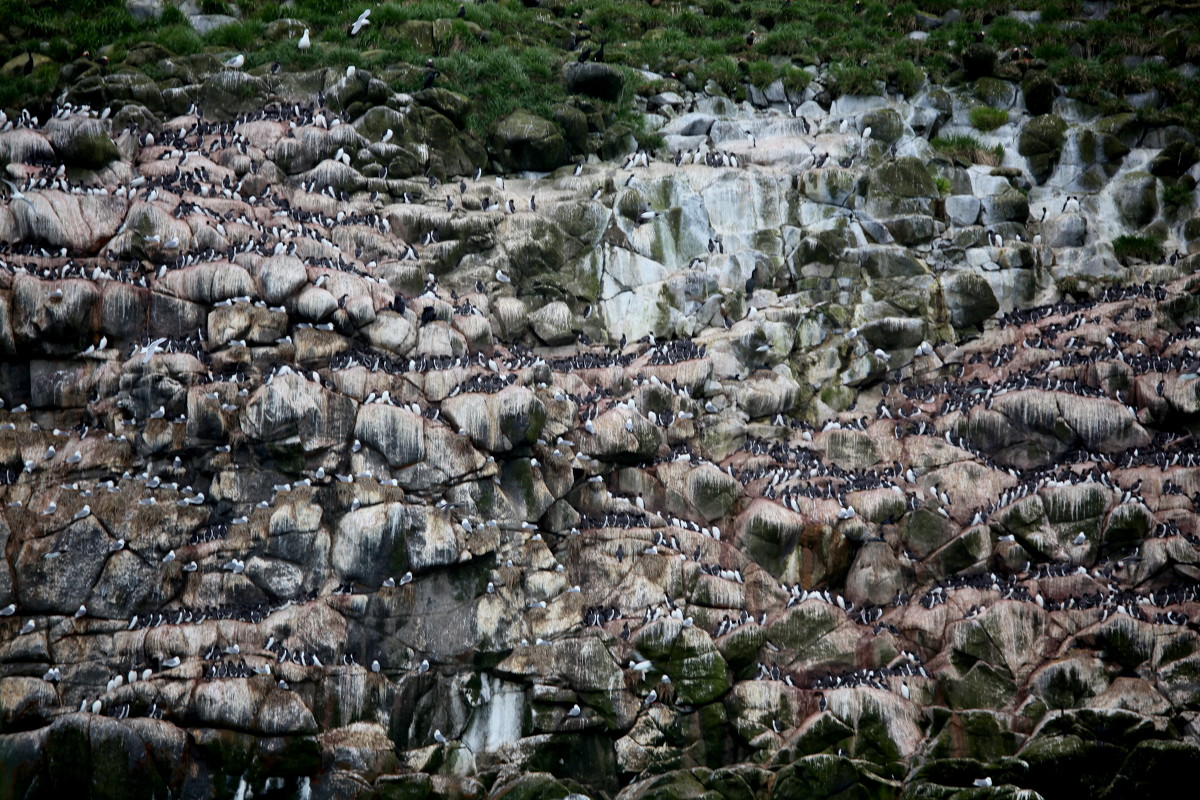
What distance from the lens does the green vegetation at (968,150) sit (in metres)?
38.3

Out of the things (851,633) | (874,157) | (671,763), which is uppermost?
(874,157)

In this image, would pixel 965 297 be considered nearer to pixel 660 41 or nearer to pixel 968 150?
pixel 968 150

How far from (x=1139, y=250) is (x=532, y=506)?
66.5ft

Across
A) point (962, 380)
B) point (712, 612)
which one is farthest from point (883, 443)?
point (712, 612)

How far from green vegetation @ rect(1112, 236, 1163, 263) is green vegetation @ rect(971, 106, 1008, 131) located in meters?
6.32

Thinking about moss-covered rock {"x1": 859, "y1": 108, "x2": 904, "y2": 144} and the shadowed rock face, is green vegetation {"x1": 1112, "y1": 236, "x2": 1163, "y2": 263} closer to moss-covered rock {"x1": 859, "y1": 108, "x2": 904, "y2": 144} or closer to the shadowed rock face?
A: the shadowed rock face

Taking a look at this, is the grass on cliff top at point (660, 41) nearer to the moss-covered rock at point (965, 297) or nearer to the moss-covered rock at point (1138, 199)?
the moss-covered rock at point (1138, 199)

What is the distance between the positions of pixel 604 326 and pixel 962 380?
31.2 ft

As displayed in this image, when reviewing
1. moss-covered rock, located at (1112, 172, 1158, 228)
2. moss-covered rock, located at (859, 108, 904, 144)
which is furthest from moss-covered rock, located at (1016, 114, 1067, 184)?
moss-covered rock, located at (859, 108, 904, 144)

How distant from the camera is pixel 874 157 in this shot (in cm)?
3697

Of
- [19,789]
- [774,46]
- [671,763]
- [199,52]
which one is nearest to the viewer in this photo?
[19,789]

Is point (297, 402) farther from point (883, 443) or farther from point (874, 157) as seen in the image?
point (874, 157)

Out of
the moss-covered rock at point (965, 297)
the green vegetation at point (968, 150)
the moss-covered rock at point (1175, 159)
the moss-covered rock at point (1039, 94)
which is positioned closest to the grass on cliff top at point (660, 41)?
the moss-covered rock at point (1039, 94)

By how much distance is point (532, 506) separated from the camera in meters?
27.2
